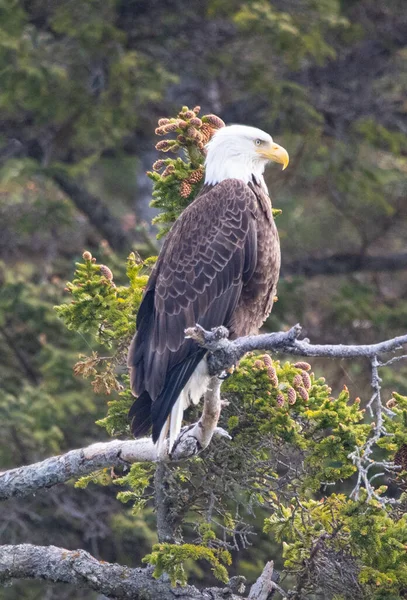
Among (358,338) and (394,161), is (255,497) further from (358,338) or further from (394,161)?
(394,161)

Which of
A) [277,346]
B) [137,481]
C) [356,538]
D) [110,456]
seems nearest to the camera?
[277,346]

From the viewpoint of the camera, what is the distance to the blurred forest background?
27.1 feet

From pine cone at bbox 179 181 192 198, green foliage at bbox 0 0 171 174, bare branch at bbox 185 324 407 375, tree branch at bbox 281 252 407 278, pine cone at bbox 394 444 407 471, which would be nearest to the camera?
bare branch at bbox 185 324 407 375

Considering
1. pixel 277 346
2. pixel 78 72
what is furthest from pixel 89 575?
pixel 78 72

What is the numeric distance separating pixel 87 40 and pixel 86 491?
3710 millimetres

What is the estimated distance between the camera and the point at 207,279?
533 centimetres

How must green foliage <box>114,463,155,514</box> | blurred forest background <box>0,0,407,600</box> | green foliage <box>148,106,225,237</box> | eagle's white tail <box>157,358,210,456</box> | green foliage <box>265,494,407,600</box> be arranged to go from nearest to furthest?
green foliage <box>265,494,407,600</box>, green foliage <box>114,463,155,514</box>, eagle's white tail <box>157,358,210,456</box>, green foliage <box>148,106,225,237</box>, blurred forest background <box>0,0,407,600</box>

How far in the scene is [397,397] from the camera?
443 centimetres

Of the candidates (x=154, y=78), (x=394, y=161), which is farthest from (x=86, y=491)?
(x=394, y=161)

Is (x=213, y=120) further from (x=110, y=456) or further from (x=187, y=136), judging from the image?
(x=110, y=456)

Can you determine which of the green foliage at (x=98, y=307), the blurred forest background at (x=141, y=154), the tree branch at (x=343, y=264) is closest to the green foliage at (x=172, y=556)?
the green foliage at (x=98, y=307)

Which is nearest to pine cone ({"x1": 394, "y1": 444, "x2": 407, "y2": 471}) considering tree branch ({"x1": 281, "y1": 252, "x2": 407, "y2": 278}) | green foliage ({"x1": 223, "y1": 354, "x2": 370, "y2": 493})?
green foliage ({"x1": 223, "y1": 354, "x2": 370, "y2": 493})

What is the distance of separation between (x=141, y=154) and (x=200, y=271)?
16.5ft

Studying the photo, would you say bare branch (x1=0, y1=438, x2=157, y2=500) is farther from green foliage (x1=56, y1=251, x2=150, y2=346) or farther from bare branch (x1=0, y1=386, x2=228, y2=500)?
green foliage (x1=56, y1=251, x2=150, y2=346)
